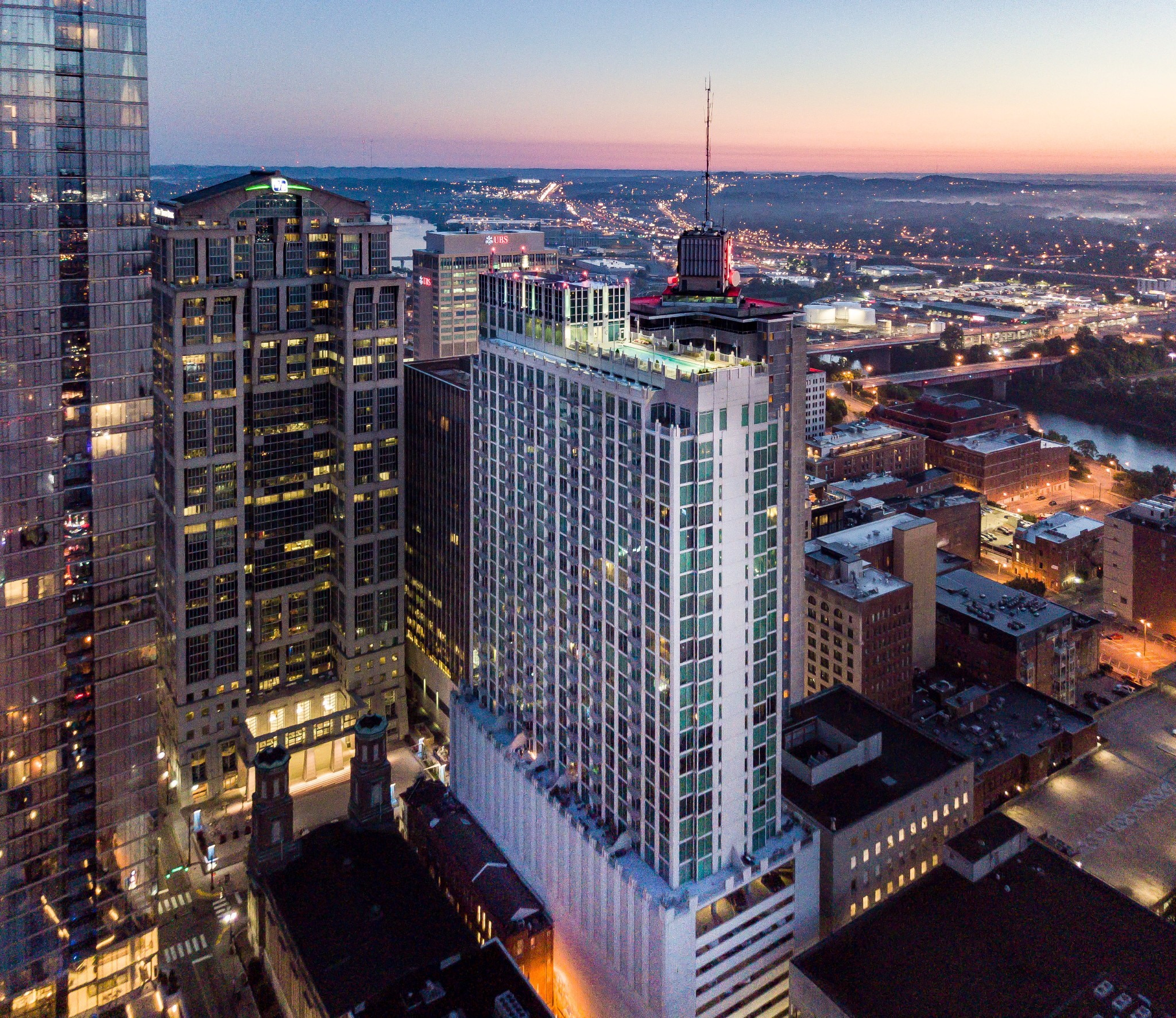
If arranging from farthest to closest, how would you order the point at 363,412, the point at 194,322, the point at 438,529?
Answer: the point at 438,529, the point at 363,412, the point at 194,322

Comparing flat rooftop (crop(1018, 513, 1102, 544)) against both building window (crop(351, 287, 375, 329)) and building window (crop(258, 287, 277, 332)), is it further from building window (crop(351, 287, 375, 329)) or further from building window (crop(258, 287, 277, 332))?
building window (crop(258, 287, 277, 332))

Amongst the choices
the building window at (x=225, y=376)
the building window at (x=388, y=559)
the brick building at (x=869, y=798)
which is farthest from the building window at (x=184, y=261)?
the brick building at (x=869, y=798)

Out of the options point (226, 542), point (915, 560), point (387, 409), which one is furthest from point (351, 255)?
point (915, 560)

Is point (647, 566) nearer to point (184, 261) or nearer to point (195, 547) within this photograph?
point (195, 547)

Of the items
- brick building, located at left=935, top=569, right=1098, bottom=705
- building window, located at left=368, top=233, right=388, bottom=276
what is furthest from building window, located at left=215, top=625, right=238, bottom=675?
brick building, located at left=935, top=569, right=1098, bottom=705

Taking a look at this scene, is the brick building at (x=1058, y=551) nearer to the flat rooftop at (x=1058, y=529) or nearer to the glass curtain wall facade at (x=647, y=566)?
the flat rooftop at (x=1058, y=529)

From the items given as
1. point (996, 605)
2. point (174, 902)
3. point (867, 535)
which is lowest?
point (174, 902)

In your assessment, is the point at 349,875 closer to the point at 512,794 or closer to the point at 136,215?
the point at 512,794
